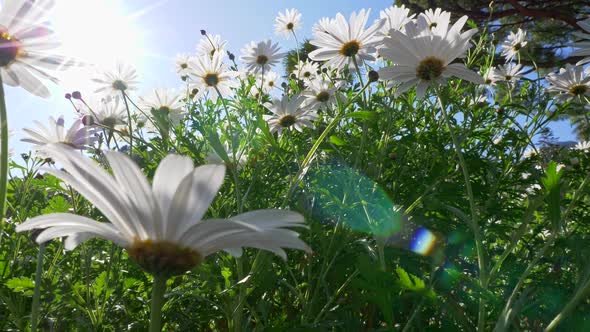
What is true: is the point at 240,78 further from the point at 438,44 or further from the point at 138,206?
the point at 138,206

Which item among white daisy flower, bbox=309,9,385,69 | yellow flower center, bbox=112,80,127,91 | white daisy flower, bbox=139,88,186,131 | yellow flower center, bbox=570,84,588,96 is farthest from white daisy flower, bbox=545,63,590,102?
yellow flower center, bbox=112,80,127,91

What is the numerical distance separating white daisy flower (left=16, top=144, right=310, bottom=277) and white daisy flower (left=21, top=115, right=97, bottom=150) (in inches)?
42.7

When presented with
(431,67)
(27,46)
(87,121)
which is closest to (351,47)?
(431,67)

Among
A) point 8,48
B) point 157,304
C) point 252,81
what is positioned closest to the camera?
point 157,304

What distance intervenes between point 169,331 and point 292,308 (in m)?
0.44

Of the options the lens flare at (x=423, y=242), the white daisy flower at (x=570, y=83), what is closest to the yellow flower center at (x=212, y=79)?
the lens flare at (x=423, y=242)

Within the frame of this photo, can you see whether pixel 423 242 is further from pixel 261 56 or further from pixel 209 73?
pixel 261 56

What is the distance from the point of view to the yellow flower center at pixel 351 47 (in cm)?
203

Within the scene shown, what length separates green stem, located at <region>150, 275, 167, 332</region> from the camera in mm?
521

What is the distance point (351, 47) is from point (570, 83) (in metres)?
1.08

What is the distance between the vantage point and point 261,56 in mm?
3066

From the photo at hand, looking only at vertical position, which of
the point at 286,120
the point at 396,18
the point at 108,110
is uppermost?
the point at 396,18

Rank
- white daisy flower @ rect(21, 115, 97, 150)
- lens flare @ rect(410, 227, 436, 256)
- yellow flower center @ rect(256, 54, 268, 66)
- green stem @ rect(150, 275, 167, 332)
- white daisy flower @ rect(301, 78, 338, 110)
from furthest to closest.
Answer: yellow flower center @ rect(256, 54, 268, 66) < white daisy flower @ rect(301, 78, 338, 110) < white daisy flower @ rect(21, 115, 97, 150) < lens flare @ rect(410, 227, 436, 256) < green stem @ rect(150, 275, 167, 332)

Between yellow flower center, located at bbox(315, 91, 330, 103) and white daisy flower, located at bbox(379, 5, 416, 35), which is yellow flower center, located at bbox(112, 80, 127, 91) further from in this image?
white daisy flower, located at bbox(379, 5, 416, 35)
